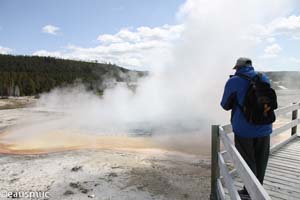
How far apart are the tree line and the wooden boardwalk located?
49.2 ft

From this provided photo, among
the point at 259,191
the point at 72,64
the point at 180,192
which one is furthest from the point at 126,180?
the point at 72,64

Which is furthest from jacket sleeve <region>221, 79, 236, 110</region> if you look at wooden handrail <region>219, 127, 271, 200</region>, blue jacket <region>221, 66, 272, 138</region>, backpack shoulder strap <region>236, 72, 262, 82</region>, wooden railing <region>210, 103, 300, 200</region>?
wooden handrail <region>219, 127, 271, 200</region>

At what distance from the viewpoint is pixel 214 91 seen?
14.9 metres

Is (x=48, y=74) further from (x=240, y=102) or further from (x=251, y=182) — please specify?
(x=251, y=182)

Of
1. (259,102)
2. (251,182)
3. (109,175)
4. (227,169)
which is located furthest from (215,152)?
(109,175)

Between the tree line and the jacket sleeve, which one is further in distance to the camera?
the tree line

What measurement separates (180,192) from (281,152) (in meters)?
1.99

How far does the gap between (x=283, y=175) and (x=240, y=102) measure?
1.86m

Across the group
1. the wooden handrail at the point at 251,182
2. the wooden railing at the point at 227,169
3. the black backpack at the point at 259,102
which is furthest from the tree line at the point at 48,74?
the wooden handrail at the point at 251,182

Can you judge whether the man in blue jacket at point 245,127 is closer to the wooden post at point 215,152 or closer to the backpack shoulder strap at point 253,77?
the backpack shoulder strap at point 253,77

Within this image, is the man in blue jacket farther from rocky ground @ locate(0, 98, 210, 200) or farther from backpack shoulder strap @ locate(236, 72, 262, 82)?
rocky ground @ locate(0, 98, 210, 200)

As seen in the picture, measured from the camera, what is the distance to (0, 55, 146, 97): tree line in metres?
31.7

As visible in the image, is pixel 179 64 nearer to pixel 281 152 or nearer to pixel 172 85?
pixel 172 85

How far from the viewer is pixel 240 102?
8.63 feet
